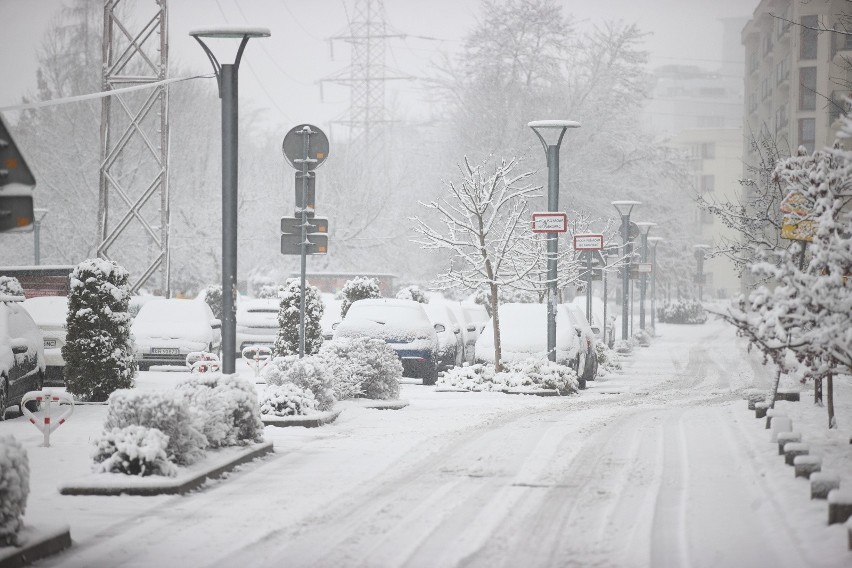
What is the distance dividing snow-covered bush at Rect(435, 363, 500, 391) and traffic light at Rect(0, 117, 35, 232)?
52.5ft

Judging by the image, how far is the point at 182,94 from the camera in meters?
59.2

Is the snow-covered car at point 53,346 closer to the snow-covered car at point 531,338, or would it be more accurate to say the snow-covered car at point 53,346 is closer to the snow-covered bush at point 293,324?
the snow-covered bush at point 293,324

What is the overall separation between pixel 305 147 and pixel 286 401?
12.5ft

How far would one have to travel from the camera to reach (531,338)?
25.7 metres

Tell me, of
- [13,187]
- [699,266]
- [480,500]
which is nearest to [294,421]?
[480,500]

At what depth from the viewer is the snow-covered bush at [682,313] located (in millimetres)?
73500

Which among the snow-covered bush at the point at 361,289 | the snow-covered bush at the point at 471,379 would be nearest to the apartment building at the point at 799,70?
the snow-covered bush at the point at 361,289

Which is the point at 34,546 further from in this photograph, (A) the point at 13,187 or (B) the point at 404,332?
(B) the point at 404,332

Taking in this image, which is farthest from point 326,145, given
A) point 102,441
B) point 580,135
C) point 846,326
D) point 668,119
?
point 668,119

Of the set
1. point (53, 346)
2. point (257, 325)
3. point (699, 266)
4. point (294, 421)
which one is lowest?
point (294, 421)

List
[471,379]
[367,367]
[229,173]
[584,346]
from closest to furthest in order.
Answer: [229,173]
[367,367]
[471,379]
[584,346]

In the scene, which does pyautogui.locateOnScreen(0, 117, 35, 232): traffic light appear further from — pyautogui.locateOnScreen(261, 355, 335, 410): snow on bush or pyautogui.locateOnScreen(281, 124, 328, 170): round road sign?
pyautogui.locateOnScreen(281, 124, 328, 170): round road sign

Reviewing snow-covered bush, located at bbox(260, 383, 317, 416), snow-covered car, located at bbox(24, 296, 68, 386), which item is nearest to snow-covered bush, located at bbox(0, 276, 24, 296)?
snow-covered car, located at bbox(24, 296, 68, 386)

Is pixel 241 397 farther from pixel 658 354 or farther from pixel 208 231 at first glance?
pixel 208 231
